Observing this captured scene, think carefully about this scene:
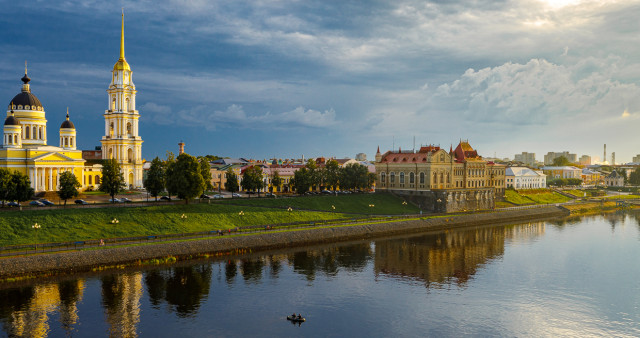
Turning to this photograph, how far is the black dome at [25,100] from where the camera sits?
95500 millimetres

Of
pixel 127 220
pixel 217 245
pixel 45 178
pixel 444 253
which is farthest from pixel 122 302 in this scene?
pixel 45 178

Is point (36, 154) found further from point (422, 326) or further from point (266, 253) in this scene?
point (422, 326)

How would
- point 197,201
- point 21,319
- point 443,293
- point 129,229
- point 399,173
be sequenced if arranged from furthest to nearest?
point 399,173, point 197,201, point 129,229, point 443,293, point 21,319

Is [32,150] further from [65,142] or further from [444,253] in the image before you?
[444,253]

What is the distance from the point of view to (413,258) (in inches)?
2640

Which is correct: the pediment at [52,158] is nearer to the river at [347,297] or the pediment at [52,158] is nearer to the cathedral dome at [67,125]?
the cathedral dome at [67,125]

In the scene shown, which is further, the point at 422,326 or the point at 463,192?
the point at 463,192

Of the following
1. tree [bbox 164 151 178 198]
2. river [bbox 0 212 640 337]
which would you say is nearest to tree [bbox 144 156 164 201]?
tree [bbox 164 151 178 198]

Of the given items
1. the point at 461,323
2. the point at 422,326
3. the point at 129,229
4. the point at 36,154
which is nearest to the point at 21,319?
the point at 129,229

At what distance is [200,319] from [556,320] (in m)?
28.8

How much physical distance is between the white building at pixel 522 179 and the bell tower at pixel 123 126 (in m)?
105

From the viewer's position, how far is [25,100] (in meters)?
95.8

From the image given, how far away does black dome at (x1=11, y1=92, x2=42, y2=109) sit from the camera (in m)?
95.5

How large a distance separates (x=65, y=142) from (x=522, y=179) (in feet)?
420
